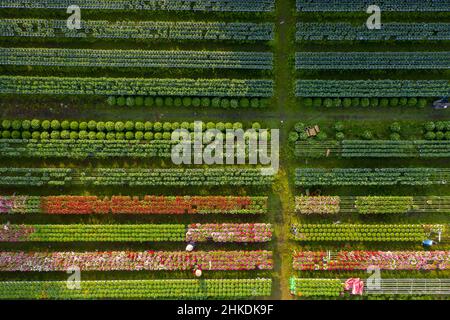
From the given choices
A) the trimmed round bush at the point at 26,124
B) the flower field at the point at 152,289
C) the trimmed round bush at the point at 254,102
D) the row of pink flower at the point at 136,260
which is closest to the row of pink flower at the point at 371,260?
the row of pink flower at the point at 136,260

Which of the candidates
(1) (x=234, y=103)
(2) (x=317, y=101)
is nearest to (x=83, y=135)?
(1) (x=234, y=103)

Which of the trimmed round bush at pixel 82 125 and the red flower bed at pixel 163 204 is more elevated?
the trimmed round bush at pixel 82 125

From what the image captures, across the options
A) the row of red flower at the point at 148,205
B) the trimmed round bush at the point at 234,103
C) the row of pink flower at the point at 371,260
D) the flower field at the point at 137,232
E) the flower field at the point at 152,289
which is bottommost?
the flower field at the point at 152,289

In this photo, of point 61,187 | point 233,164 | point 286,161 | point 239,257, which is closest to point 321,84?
point 286,161

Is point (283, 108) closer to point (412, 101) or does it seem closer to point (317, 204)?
point (317, 204)

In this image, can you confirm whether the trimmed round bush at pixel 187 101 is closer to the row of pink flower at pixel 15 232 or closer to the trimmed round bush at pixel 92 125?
the trimmed round bush at pixel 92 125

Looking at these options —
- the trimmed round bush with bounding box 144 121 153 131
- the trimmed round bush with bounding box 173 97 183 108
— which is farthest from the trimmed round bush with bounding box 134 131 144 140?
the trimmed round bush with bounding box 173 97 183 108

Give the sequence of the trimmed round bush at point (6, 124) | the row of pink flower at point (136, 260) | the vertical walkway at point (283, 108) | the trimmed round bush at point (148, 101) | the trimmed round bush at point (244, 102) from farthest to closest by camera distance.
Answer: the vertical walkway at point (283, 108) → the trimmed round bush at point (244, 102) → the trimmed round bush at point (148, 101) → the row of pink flower at point (136, 260) → the trimmed round bush at point (6, 124)
